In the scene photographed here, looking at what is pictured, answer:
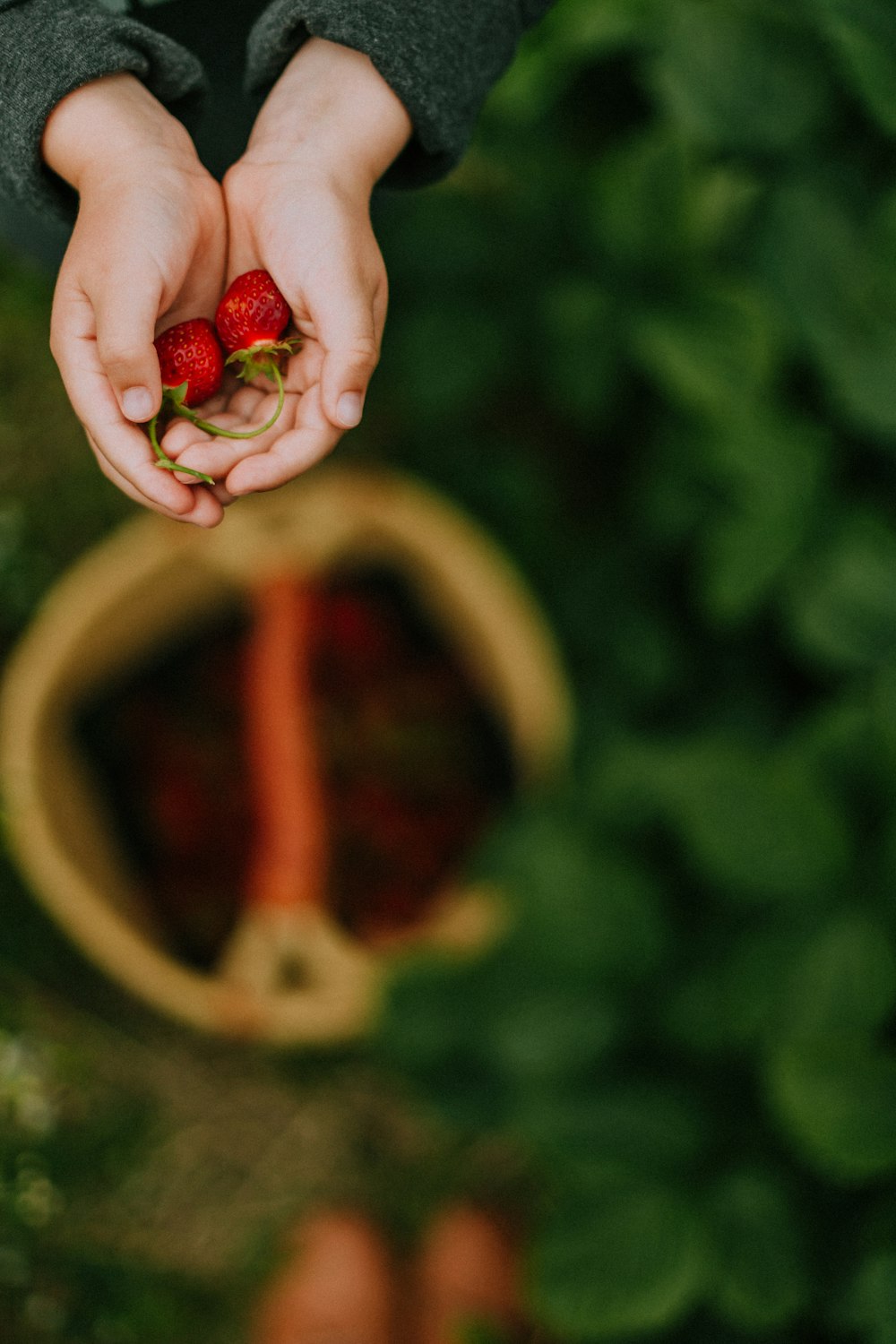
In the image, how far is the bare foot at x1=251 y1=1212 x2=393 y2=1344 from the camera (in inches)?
44.3

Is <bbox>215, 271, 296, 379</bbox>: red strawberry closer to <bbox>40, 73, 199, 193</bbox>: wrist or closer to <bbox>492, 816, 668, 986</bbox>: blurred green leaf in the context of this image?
<bbox>40, 73, 199, 193</bbox>: wrist

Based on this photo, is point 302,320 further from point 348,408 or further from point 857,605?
point 857,605

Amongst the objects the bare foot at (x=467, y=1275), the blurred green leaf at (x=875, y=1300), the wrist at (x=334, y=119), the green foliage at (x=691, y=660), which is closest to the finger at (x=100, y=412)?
the wrist at (x=334, y=119)

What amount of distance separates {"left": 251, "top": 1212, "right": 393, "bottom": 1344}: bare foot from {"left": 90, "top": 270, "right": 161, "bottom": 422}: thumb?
1.05 m

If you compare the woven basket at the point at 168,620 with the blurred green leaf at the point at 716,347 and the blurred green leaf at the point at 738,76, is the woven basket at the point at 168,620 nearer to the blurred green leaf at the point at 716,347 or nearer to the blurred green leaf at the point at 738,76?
the blurred green leaf at the point at 716,347

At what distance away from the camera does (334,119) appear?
464 mm

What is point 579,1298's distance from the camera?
0.73 m

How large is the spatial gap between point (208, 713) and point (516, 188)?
2.09 feet

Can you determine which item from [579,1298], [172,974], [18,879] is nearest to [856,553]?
[579,1298]

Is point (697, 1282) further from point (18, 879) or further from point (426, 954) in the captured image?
point (18, 879)

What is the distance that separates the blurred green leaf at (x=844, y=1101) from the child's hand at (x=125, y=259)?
0.53 meters

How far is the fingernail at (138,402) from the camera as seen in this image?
16.1 inches

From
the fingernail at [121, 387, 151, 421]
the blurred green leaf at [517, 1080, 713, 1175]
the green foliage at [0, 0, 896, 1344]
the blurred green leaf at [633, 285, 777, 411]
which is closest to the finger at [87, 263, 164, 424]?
the fingernail at [121, 387, 151, 421]

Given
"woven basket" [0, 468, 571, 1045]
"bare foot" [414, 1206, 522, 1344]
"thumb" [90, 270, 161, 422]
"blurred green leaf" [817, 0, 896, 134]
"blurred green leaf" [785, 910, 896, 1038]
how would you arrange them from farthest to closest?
"bare foot" [414, 1206, 522, 1344], "woven basket" [0, 468, 571, 1045], "blurred green leaf" [785, 910, 896, 1038], "blurred green leaf" [817, 0, 896, 134], "thumb" [90, 270, 161, 422]
